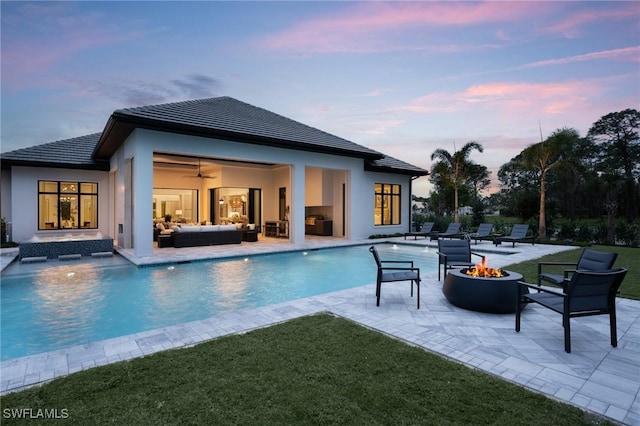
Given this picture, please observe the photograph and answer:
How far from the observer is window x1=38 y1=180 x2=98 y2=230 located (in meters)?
14.6

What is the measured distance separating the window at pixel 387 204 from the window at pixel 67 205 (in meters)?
13.8

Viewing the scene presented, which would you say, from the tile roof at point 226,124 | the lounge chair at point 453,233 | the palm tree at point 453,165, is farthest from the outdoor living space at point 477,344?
the palm tree at point 453,165

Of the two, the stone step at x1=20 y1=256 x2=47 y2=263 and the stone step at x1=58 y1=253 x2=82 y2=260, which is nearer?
the stone step at x1=20 y1=256 x2=47 y2=263

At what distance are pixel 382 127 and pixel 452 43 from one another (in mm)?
9432

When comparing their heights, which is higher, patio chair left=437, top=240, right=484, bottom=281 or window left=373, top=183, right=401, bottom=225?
window left=373, top=183, right=401, bottom=225

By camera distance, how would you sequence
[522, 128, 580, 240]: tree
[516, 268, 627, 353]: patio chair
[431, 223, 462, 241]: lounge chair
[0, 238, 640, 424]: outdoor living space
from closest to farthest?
[0, 238, 640, 424]: outdoor living space < [516, 268, 627, 353]: patio chair < [431, 223, 462, 241]: lounge chair < [522, 128, 580, 240]: tree

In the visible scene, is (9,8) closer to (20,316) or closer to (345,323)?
(20,316)

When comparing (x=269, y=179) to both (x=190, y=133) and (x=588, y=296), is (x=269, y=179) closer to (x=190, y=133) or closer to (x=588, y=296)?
(x=190, y=133)

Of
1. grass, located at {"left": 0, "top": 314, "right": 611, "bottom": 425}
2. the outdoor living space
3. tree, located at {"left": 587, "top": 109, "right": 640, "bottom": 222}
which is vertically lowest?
the outdoor living space

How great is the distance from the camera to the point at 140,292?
23.2ft

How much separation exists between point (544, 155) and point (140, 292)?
1803 centimetres

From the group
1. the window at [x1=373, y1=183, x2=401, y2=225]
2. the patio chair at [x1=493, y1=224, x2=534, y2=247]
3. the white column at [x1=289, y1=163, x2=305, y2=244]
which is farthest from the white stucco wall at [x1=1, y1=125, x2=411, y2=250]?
the patio chair at [x1=493, y1=224, x2=534, y2=247]

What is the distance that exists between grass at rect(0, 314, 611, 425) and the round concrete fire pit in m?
1.92

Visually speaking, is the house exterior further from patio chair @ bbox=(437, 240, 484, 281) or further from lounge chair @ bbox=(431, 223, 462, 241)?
patio chair @ bbox=(437, 240, 484, 281)
